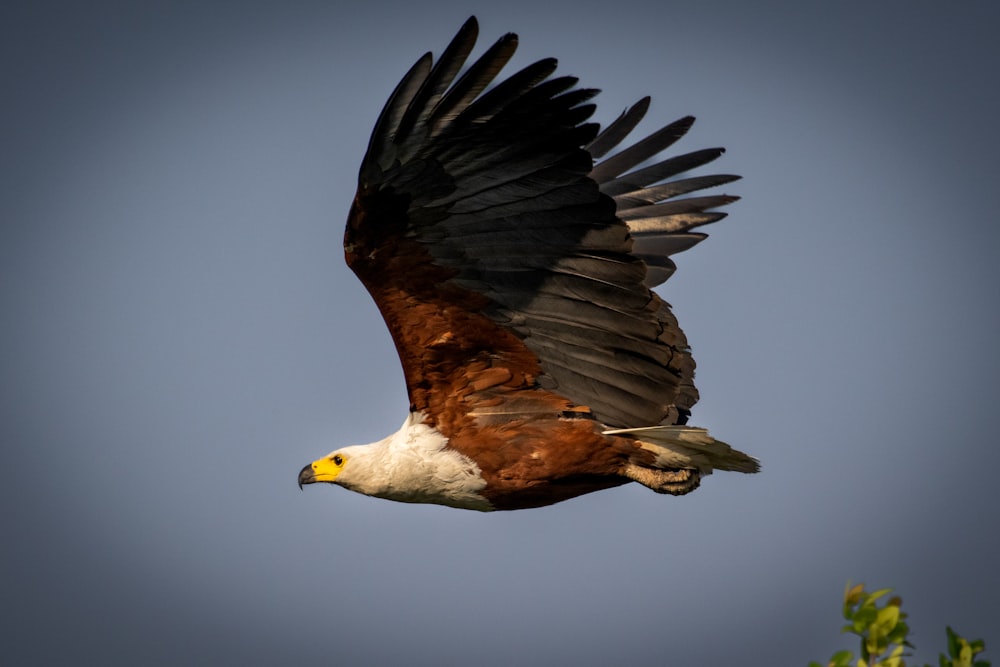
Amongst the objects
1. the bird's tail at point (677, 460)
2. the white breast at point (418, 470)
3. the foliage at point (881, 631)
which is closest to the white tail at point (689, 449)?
the bird's tail at point (677, 460)

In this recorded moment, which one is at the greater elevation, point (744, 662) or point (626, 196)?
point (626, 196)

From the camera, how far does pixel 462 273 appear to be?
7.62 m

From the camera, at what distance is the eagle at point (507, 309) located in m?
7.09

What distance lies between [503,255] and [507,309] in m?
0.41

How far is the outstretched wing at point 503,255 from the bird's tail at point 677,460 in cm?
19

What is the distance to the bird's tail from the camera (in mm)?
8016

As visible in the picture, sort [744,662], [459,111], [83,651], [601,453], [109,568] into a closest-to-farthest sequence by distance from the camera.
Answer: [459,111]
[601,453]
[744,662]
[83,651]
[109,568]

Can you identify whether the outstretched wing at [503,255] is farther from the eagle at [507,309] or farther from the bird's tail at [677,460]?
the bird's tail at [677,460]

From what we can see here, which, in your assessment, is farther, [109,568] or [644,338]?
[109,568]

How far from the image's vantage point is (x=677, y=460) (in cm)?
826

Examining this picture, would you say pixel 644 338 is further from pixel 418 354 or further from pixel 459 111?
pixel 459 111

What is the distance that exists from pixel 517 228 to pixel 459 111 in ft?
2.63

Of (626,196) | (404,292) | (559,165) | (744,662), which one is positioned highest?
(626,196)

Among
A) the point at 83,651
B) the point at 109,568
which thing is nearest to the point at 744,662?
the point at 83,651
